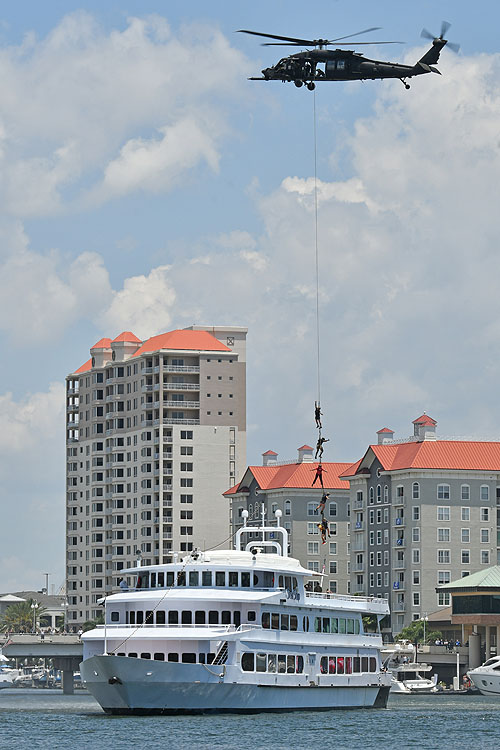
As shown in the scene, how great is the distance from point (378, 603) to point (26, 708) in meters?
32.3

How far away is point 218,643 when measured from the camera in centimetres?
8788

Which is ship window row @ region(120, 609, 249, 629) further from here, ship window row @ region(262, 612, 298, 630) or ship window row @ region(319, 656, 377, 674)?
ship window row @ region(319, 656, 377, 674)

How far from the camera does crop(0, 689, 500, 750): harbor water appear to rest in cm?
7812

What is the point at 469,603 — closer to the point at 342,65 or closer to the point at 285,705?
the point at 285,705

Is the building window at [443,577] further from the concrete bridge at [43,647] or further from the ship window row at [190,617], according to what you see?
the ship window row at [190,617]

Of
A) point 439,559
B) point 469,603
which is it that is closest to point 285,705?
point 469,603

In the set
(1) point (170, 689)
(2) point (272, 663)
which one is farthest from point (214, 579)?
(1) point (170, 689)

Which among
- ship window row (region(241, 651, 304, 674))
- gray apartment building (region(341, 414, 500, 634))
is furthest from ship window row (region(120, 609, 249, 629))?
gray apartment building (region(341, 414, 500, 634))

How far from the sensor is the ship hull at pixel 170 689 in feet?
282

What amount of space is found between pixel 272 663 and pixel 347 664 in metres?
10.1

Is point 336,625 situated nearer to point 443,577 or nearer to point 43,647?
point 43,647

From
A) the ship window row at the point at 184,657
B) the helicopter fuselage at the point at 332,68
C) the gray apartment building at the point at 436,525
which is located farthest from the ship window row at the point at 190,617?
the gray apartment building at the point at 436,525

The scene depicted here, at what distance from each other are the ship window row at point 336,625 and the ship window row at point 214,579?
226 inches

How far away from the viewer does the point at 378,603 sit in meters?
105
